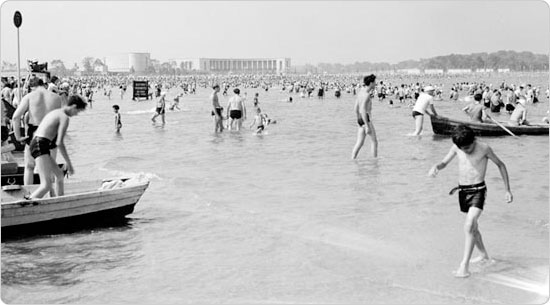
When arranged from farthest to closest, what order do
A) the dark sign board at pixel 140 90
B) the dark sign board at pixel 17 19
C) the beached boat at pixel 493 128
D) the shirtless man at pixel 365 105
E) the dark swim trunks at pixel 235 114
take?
1. the dark sign board at pixel 140 90
2. the dark swim trunks at pixel 235 114
3. the beached boat at pixel 493 128
4. the shirtless man at pixel 365 105
5. the dark sign board at pixel 17 19

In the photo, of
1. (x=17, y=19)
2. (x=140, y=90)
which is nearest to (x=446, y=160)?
(x=17, y=19)

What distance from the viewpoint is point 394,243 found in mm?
8023

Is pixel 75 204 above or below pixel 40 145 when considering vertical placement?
below

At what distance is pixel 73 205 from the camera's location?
8.59 m

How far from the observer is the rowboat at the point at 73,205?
8.23 m

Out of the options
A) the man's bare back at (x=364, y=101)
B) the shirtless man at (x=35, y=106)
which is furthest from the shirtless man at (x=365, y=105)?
the shirtless man at (x=35, y=106)

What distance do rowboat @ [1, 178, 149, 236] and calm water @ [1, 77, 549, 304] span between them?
219mm

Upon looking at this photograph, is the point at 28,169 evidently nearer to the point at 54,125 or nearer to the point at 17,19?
the point at 54,125

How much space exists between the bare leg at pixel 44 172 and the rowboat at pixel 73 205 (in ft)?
0.38

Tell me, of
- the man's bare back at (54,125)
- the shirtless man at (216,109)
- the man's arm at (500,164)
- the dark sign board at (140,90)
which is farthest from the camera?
the dark sign board at (140,90)

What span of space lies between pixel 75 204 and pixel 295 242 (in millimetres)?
2844

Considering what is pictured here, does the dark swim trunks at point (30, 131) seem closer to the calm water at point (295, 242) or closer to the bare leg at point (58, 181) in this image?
the bare leg at point (58, 181)

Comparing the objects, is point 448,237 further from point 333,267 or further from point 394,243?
point 333,267

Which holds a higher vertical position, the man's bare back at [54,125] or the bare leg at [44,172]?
the man's bare back at [54,125]
